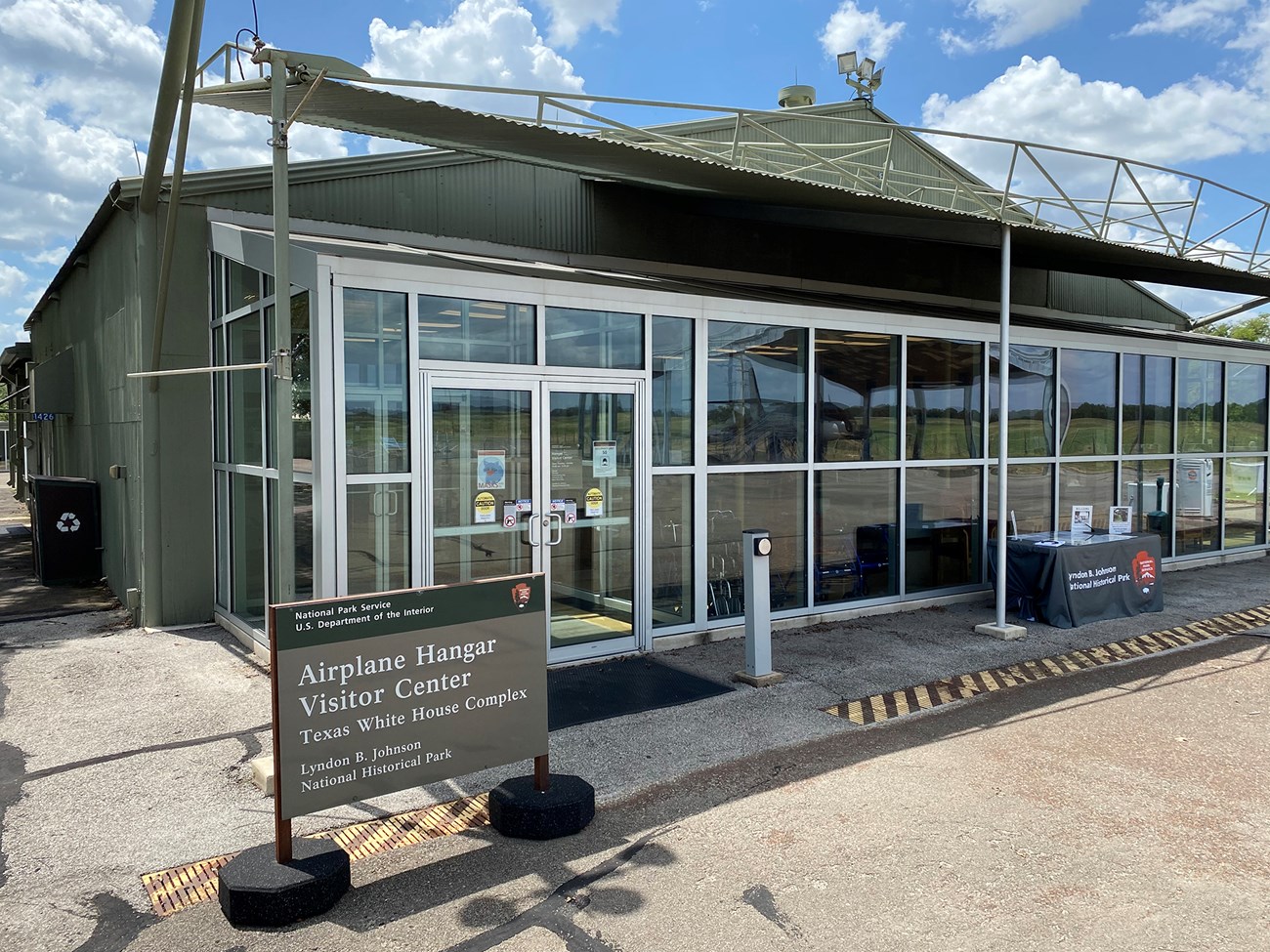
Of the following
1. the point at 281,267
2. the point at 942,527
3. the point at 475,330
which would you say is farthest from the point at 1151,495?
the point at 281,267

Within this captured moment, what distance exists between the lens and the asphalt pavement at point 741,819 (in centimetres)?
356

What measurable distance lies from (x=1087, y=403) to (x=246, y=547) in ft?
30.6

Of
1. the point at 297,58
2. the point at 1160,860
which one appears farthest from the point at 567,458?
the point at 1160,860

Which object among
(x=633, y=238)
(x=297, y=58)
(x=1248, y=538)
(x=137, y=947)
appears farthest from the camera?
(x=1248, y=538)

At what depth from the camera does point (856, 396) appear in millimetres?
8898

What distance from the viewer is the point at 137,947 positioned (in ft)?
11.2

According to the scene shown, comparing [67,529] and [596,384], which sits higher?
[596,384]

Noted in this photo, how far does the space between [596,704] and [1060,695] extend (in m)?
3.33

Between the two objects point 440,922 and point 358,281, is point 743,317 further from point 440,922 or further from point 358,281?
point 440,922

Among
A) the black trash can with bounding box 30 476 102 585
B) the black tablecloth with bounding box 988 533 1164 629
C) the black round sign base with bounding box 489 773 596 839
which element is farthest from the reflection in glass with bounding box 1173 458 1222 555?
the black trash can with bounding box 30 476 102 585

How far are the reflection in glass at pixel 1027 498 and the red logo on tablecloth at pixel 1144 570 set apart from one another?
1210 millimetres

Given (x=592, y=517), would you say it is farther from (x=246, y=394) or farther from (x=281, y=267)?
(x=281, y=267)

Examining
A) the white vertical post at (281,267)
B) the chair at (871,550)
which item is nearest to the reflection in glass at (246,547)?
the white vertical post at (281,267)

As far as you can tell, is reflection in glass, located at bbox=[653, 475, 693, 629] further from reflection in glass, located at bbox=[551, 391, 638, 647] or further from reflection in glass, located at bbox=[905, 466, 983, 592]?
reflection in glass, located at bbox=[905, 466, 983, 592]
